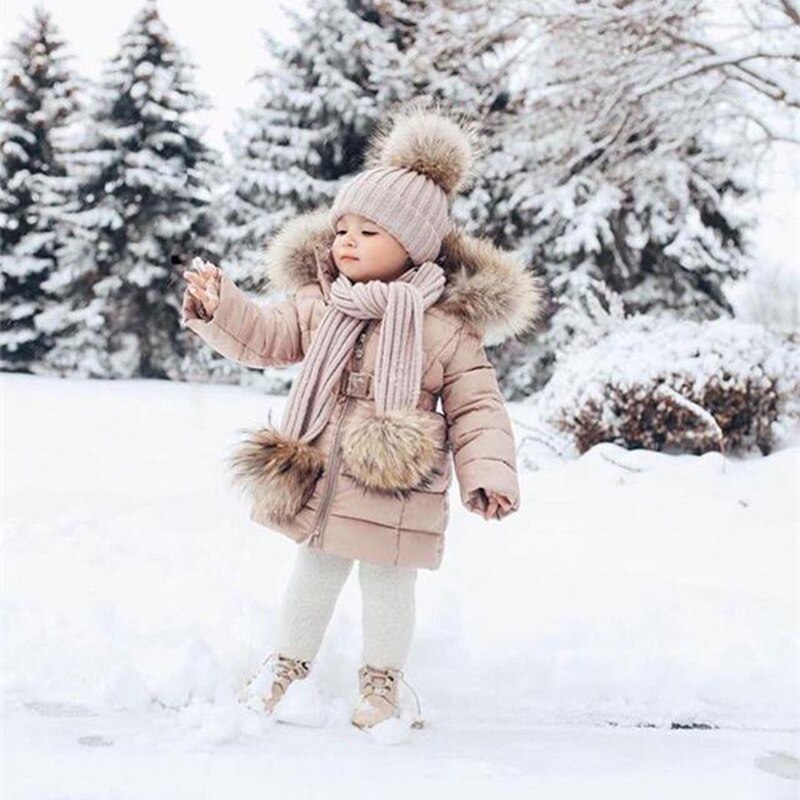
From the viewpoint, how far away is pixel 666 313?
39.1ft

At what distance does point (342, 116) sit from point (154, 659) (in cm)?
1038

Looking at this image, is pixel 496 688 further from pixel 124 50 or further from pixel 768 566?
pixel 124 50

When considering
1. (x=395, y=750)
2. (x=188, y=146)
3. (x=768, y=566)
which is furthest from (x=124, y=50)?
(x=395, y=750)

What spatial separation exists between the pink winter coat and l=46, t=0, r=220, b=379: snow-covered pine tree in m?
11.2

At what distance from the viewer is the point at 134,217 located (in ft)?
44.6

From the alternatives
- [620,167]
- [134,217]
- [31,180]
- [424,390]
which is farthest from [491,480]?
[31,180]

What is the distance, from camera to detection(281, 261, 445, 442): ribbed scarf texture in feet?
7.48

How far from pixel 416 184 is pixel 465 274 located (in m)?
0.27

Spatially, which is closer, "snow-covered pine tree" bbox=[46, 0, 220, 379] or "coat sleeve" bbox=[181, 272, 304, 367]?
"coat sleeve" bbox=[181, 272, 304, 367]

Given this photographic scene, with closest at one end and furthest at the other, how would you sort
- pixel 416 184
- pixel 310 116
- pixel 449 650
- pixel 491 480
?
pixel 491 480 → pixel 416 184 → pixel 449 650 → pixel 310 116

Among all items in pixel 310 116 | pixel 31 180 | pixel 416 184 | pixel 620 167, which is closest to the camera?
pixel 416 184

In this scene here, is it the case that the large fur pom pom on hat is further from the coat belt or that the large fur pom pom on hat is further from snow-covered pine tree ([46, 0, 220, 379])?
snow-covered pine tree ([46, 0, 220, 379])

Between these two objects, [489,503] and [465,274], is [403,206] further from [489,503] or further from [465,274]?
[489,503]

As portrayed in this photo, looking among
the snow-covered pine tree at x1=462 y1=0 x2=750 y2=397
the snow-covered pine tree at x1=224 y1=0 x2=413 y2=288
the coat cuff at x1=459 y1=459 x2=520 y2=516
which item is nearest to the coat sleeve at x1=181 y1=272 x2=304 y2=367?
the coat cuff at x1=459 y1=459 x2=520 y2=516
